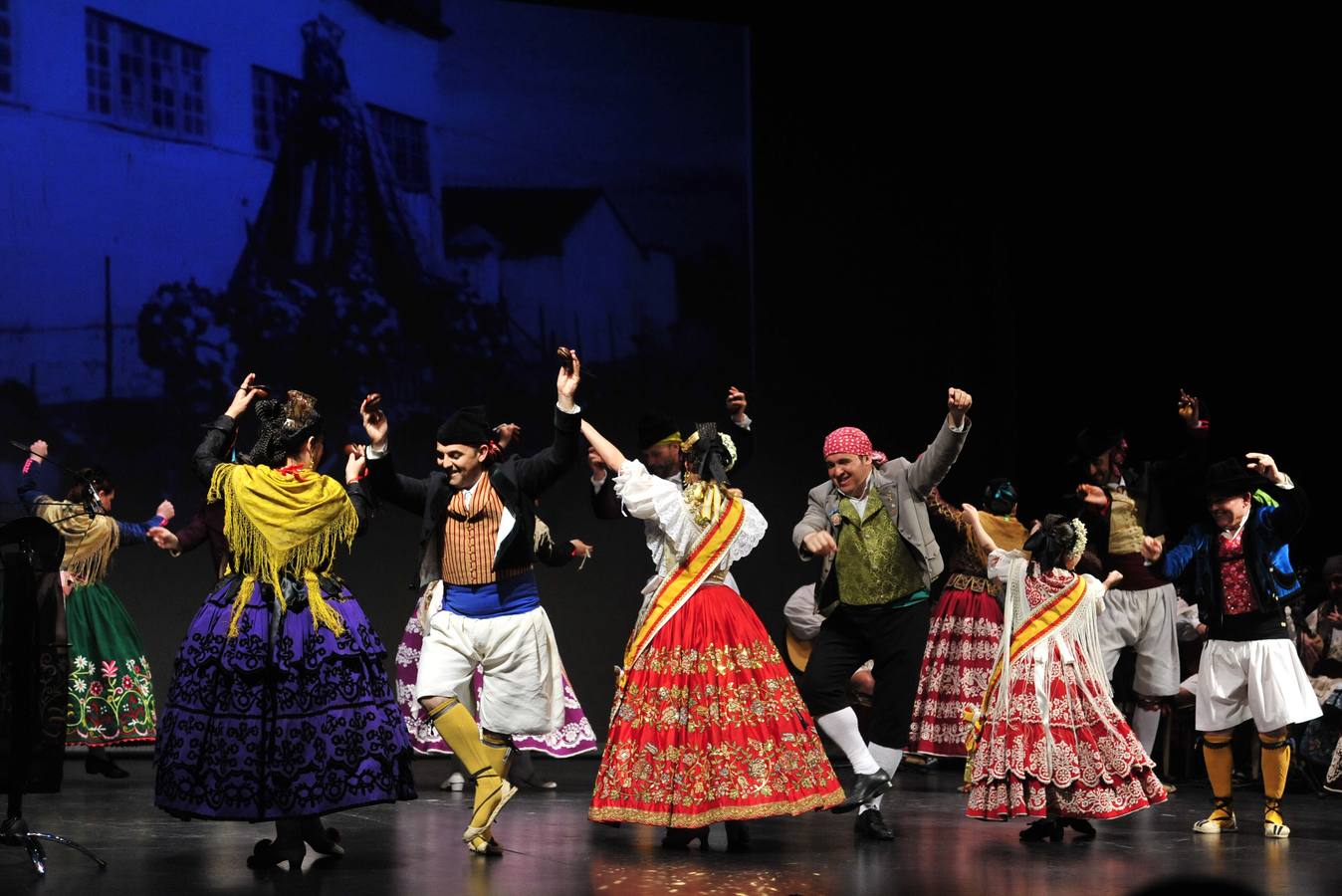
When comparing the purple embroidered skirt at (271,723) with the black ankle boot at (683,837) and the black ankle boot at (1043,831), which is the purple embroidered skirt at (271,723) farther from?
the black ankle boot at (1043,831)

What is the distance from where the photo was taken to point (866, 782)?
5.26 metres

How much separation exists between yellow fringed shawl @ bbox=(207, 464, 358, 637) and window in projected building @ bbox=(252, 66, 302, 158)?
396 centimetres

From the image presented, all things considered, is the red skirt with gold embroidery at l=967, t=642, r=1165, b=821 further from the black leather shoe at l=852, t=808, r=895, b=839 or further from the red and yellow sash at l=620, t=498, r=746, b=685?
the red and yellow sash at l=620, t=498, r=746, b=685

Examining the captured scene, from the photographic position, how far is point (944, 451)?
5.33 meters

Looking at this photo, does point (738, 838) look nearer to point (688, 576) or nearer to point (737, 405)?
point (688, 576)

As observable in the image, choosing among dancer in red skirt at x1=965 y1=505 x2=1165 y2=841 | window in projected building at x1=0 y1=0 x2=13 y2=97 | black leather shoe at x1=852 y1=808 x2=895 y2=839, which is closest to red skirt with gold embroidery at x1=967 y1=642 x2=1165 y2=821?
dancer in red skirt at x1=965 y1=505 x2=1165 y2=841

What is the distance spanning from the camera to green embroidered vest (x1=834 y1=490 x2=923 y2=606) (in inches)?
212

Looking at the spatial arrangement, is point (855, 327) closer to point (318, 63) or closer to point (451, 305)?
point (451, 305)

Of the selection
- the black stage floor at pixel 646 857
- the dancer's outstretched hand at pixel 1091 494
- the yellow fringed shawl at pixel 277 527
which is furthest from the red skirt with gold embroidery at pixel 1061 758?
the yellow fringed shawl at pixel 277 527

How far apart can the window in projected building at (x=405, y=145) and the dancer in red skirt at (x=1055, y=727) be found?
4.41m

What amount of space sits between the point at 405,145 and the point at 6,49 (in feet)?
6.54

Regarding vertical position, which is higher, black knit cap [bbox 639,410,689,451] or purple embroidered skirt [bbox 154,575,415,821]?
black knit cap [bbox 639,410,689,451]

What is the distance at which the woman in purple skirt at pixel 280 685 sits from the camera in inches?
166

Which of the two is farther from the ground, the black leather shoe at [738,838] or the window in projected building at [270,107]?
the window in projected building at [270,107]
